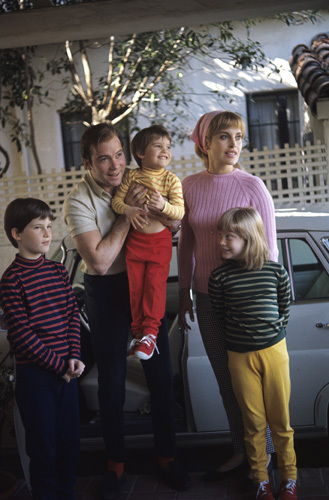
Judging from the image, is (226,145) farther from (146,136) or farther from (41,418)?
(41,418)

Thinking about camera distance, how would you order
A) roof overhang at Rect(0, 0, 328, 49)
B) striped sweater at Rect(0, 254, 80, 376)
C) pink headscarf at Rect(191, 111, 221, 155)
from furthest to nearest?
roof overhang at Rect(0, 0, 328, 49)
pink headscarf at Rect(191, 111, 221, 155)
striped sweater at Rect(0, 254, 80, 376)

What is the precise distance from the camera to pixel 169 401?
3543 millimetres

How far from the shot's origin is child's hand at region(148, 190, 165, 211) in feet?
10.5

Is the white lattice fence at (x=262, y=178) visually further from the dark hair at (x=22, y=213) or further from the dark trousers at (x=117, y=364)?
the dark hair at (x=22, y=213)

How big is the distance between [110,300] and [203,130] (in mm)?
1121

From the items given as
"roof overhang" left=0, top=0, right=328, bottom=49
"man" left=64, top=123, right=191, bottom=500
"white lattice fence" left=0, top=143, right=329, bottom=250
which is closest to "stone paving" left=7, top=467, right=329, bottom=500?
"man" left=64, top=123, right=191, bottom=500

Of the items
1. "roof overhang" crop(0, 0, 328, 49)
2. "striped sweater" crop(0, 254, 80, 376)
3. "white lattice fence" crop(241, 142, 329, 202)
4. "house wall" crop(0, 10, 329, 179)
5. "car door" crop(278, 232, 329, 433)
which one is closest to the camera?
"striped sweater" crop(0, 254, 80, 376)

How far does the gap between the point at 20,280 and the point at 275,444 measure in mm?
1655

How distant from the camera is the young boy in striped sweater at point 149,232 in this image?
3264 millimetres

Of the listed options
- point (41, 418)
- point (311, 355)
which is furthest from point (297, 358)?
point (41, 418)

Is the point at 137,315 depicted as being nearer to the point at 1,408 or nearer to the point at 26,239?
the point at 26,239

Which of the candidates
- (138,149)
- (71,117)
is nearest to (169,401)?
(138,149)

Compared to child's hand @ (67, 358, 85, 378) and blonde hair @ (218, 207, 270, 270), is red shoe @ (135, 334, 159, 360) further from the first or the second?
blonde hair @ (218, 207, 270, 270)

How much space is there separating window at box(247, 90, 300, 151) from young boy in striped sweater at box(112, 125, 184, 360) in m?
10.0
